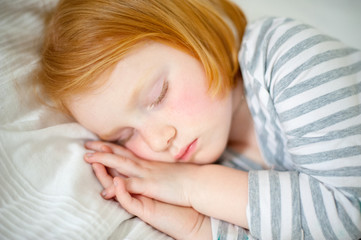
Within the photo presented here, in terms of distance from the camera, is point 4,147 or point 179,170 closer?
point 4,147

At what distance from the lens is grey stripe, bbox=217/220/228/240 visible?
0.77m

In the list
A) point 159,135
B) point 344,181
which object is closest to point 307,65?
point 344,181

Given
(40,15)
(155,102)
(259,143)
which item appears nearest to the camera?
(155,102)

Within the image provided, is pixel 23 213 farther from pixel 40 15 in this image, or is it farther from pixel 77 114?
pixel 40 15

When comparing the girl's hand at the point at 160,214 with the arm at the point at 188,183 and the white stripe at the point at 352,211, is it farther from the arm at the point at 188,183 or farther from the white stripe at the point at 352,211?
the white stripe at the point at 352,211

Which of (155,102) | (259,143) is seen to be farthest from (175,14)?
(259,143)

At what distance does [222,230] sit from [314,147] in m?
0.30

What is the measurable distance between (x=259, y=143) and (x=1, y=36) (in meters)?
0.80

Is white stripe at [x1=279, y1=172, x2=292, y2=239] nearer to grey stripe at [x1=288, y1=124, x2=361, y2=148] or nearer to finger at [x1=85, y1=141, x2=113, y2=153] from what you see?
grey stripe at [x1=288, y1=124, x2=361, y2=148]

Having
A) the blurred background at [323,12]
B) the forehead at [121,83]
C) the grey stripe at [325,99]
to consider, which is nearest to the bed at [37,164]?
the forehead at [121,83]

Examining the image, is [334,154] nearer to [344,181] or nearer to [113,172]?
[344,181]

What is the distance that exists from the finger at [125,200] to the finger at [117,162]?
0.07m

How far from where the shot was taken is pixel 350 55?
0.83 m

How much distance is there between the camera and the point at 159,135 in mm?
796
